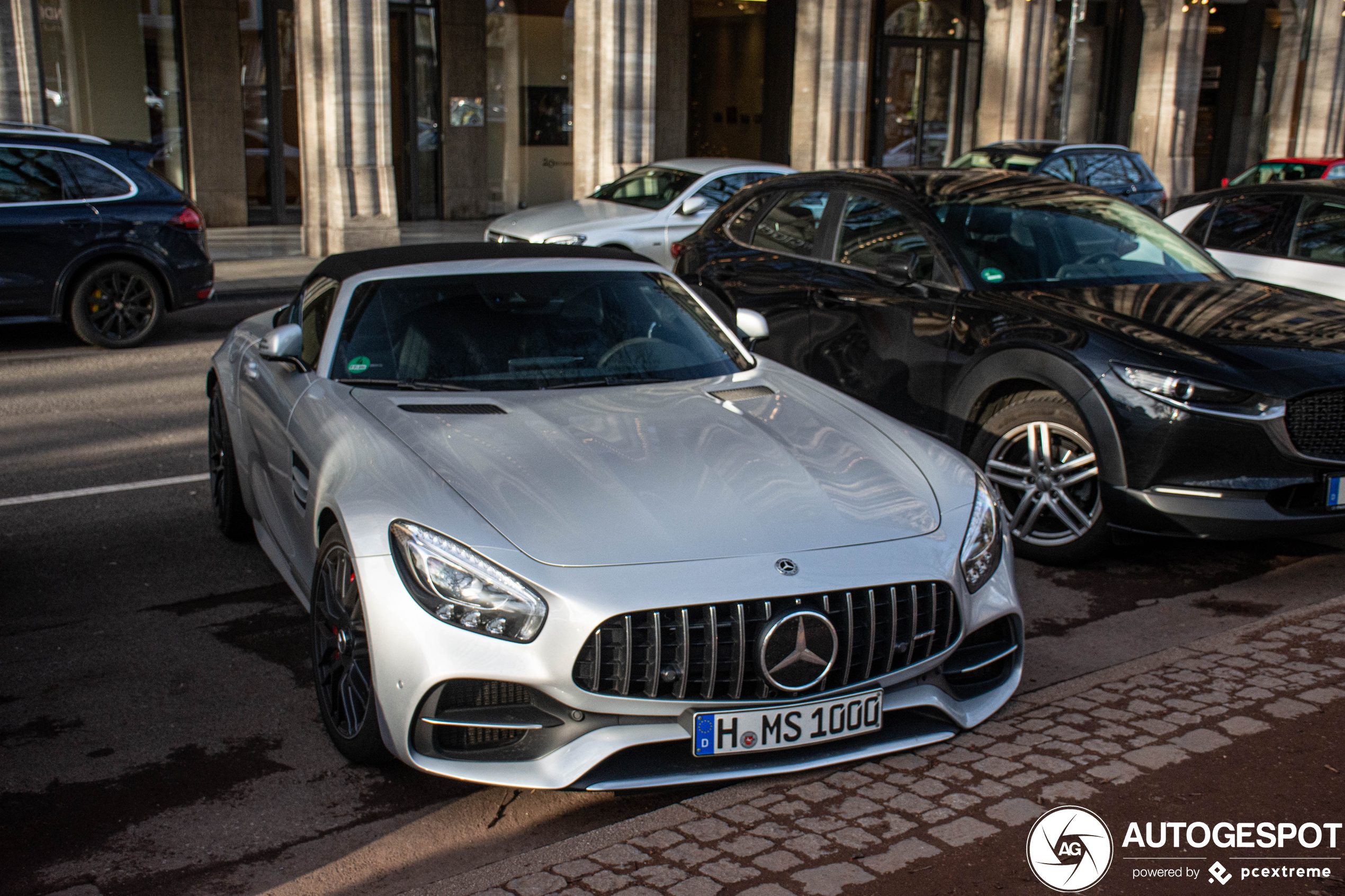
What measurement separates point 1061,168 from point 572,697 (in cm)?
1621

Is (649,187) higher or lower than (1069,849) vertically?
higher

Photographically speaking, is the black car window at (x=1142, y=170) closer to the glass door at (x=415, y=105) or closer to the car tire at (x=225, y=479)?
the glass door at (x=415, y=105)

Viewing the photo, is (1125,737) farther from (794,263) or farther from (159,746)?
(794,263)

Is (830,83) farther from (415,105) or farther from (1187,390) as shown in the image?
(1187,390)

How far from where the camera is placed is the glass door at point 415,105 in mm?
23062

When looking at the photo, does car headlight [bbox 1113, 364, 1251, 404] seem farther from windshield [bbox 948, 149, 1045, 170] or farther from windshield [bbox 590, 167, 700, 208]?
windshield [bbox 948, 149, 1045, 170]

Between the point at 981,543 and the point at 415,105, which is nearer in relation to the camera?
the point at 981,543

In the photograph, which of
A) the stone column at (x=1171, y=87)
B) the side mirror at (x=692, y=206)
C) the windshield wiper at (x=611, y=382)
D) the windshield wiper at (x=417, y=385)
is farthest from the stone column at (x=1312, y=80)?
the windshield wiper at (x=417, y=385)

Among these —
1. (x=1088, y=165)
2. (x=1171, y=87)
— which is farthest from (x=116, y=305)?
(x=1171, y=87)

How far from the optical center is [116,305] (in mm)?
11297

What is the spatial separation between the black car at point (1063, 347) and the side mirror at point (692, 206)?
6.70 metres

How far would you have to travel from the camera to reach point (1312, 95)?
30953 mm

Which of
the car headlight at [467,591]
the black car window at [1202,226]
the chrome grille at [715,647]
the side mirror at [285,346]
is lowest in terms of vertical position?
the chrome grille at [715,647]

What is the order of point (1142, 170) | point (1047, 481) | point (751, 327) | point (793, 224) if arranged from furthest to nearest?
1. point (1142, 170)
2. point (793, 224)
3. point (1047, 481)
4. point (751, 327)
